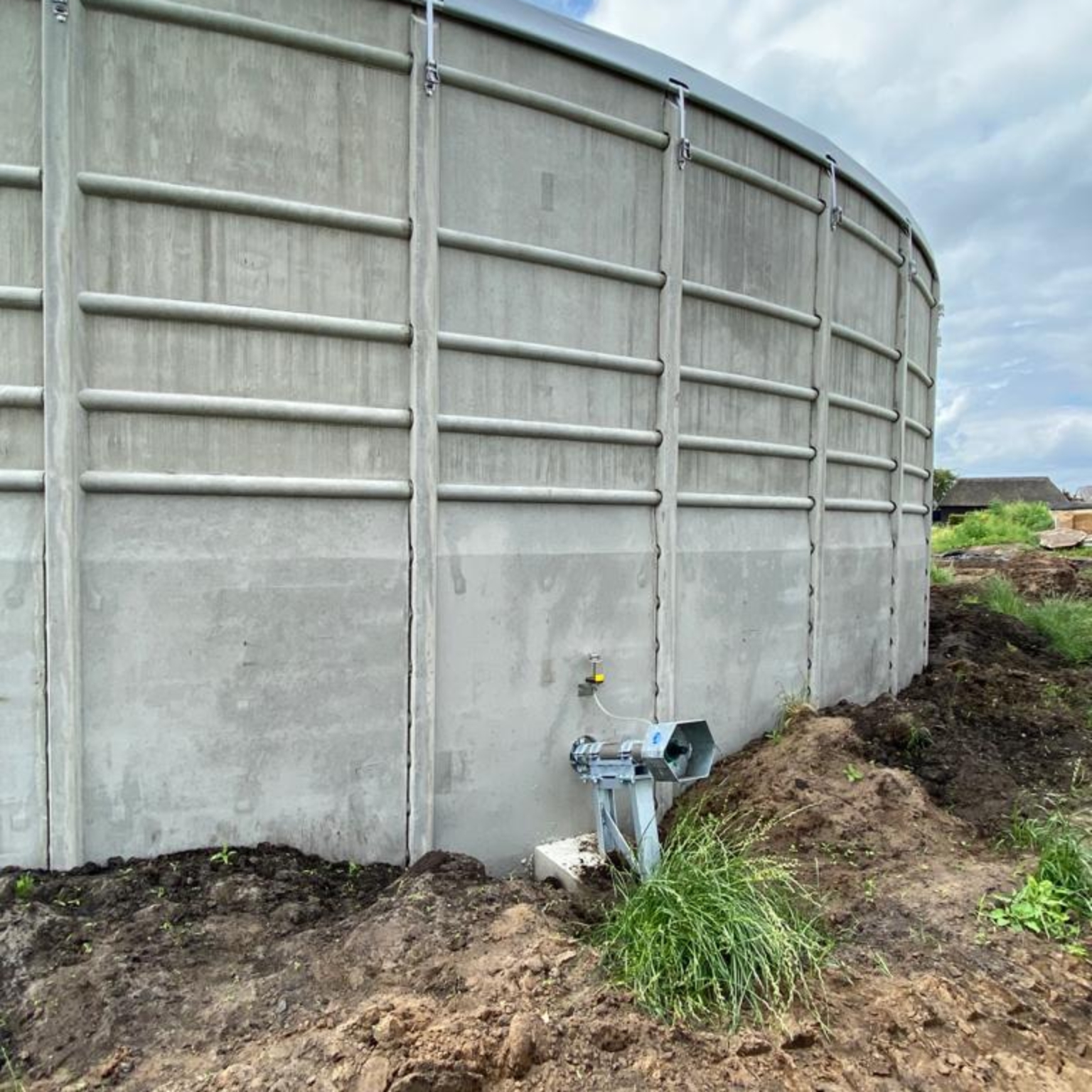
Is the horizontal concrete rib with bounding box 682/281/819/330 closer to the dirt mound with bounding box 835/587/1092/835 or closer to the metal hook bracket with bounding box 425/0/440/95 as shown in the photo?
the metal hook bracket with bounding box 425/0/440/95

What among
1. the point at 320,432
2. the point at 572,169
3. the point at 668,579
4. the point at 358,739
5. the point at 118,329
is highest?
the point at 572,169

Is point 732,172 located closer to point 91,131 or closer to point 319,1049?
point 91,131

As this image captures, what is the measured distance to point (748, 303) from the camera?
203 inches

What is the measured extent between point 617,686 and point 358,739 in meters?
1.59

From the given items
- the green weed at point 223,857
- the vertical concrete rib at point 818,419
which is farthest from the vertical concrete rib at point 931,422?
the green weed at point 223,857

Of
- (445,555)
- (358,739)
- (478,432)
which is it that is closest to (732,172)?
(478,432)

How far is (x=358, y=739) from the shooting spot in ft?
12.8

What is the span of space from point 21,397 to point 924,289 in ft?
25.7

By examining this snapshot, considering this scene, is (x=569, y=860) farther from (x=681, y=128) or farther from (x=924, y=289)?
(x=924, y=289)

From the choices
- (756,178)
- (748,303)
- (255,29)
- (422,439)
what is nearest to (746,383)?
(748,303)

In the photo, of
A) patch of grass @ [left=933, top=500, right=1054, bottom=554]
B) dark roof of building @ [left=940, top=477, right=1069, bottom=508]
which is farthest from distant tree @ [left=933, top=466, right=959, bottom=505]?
patch of grass @ [left=933, top=500, right=1054, bottom=554]

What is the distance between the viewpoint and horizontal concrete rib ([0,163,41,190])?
3.32 metres

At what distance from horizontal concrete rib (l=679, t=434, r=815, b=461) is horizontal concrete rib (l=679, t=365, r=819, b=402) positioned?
353 mm

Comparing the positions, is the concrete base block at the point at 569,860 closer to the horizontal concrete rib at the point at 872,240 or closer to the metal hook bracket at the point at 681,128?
the metal hook bracket at the point at 681,128
